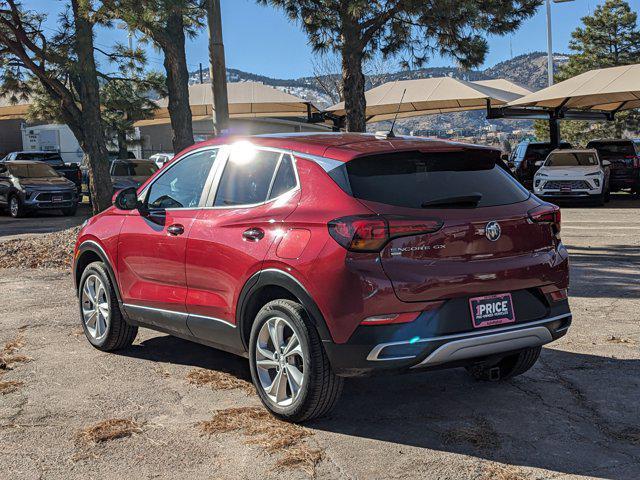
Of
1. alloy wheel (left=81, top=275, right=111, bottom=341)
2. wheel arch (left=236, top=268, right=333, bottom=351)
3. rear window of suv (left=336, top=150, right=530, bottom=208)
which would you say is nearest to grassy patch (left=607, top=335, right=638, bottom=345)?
rear window of suv (left=336, top=150, right=530, bottom=208)

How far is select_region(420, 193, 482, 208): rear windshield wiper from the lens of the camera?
4.61 m

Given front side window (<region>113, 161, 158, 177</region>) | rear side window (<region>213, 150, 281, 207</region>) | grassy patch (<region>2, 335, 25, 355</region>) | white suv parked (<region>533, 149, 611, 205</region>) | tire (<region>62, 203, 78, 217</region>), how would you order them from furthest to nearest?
1. front side window (<region>113, 161, 158, 177</region>)
2. tire (<region>62, 203, 78, 217</region>)
3. white suv parked (<region>533, 149, 611, 205</region>)
4. grassy patch (<region>2, 335, 25, 355</region>)
5. rear side window (<region>213, 150, 281, 207</region>)

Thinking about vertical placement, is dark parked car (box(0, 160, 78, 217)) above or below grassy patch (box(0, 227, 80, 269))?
above

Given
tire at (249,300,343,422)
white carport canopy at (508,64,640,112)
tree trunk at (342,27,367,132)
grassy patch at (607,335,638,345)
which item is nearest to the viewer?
tire at (249,300,343,422)

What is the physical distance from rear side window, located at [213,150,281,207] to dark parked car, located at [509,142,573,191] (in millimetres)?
21427

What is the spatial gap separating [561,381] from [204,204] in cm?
270

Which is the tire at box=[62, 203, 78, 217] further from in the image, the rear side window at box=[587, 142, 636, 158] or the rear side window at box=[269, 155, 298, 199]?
the rear side window at box=[269, 155, 298, 199]

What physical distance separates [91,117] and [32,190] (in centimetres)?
794

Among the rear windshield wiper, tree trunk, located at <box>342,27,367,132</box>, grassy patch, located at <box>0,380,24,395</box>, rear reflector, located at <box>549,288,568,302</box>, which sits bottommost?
grassy patch, located at <box>0,380,24,395</box>

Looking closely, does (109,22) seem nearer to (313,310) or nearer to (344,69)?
(344,69)

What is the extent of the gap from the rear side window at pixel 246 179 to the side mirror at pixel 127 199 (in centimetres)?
100

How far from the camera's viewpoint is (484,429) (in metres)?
4.70

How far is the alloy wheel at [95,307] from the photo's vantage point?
6688 mm

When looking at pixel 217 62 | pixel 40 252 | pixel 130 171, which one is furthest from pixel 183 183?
pixel 130 171
